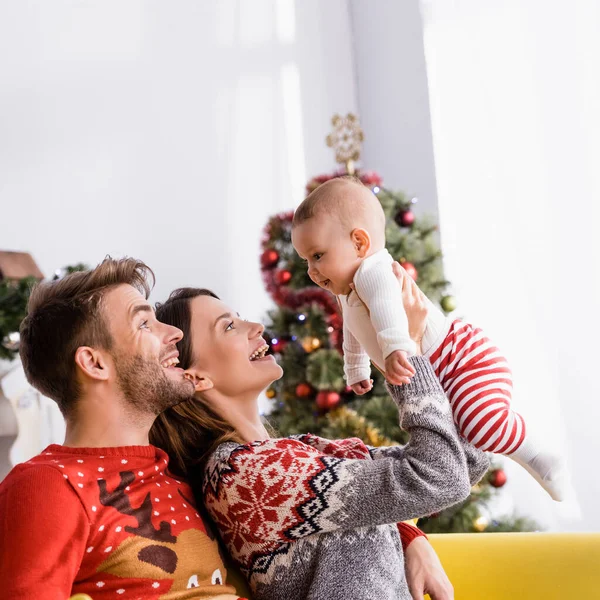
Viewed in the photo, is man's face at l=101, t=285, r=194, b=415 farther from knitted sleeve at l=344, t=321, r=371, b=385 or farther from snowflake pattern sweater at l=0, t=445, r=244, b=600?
knitted sleeve at l=344, t=321, r=371, b=385

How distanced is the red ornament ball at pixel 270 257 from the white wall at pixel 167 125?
109 cm

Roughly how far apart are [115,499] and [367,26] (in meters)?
4.20

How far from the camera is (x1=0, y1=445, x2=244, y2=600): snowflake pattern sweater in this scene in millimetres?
1122

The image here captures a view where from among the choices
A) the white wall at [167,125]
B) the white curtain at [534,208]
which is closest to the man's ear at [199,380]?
the white curtain at [534,208]

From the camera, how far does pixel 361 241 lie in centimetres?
152

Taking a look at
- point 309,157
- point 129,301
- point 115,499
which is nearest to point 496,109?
point 309,157

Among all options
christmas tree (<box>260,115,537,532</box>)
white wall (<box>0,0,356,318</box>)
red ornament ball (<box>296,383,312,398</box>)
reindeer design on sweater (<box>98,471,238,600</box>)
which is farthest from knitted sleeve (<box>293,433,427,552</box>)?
white wall (<box>0,0,356,318</box>)

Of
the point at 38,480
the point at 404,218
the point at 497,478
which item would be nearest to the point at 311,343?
the point at 404,218

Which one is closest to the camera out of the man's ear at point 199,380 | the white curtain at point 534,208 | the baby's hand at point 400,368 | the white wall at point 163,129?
the baby's hand at point 400,368

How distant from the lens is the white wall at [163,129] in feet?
12.3

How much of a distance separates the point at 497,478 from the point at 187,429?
1.76 meters

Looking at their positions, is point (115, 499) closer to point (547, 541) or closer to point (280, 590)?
point (280, 590)

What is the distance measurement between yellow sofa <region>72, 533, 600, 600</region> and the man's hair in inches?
35.3

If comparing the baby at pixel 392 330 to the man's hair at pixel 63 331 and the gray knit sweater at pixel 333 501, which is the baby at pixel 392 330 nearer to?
the gray knit sweater at pixel 333 501
